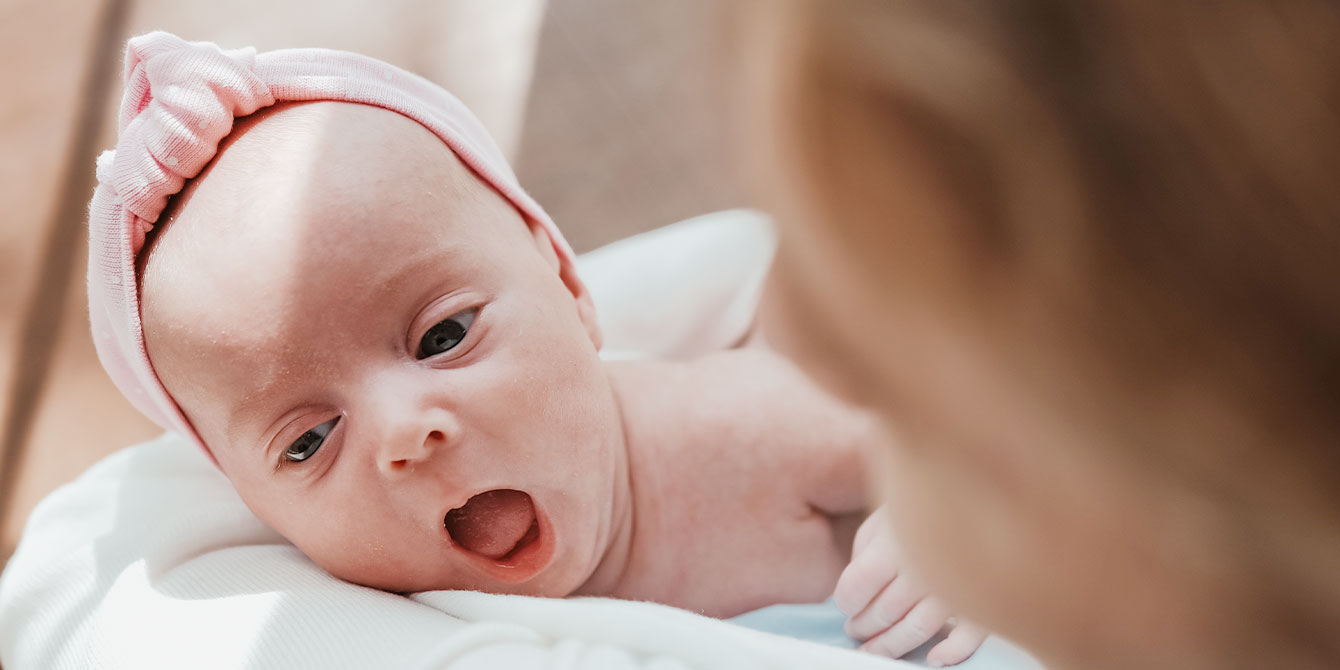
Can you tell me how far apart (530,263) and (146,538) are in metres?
0.54

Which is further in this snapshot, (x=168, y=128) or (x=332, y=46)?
(x=332, y=46)

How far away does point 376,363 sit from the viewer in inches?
36.6

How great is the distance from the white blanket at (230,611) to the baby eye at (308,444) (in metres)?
0.12

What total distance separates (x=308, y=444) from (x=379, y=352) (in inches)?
5.3

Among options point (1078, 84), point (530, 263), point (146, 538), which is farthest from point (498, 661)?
point (1078, 84)

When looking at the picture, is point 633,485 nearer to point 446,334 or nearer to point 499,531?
point 499,531

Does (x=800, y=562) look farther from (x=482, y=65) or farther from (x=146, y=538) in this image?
(x=482, y=65)

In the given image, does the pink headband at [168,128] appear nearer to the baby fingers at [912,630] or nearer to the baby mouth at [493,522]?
the baby mouth at [493,522]

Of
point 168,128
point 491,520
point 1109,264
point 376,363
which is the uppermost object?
point 1109,264

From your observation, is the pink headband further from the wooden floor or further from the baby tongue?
the wooden floor

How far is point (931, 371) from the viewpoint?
0.43 metres

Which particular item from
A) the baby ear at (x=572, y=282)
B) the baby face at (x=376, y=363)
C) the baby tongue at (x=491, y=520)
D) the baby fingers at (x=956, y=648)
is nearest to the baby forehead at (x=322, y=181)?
the baby face at (x=376, y=363)

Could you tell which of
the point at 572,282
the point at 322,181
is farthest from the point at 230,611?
the point at 572,282

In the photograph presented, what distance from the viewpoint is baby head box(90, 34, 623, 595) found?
92 centimetres
